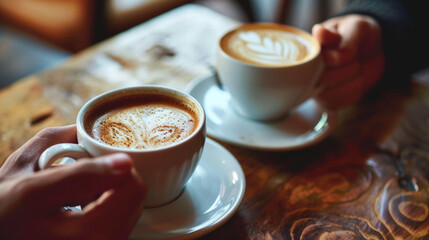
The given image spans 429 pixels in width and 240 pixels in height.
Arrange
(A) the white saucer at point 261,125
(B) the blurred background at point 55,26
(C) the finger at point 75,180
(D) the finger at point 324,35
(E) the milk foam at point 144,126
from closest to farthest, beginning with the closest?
(C) the finger at point 75,180 < (E) the milk foam at point 144,126 < (A) the white saucer at point 261,125 < (D) the finger at point 324,35 < (B) the blurred background at point 55,26

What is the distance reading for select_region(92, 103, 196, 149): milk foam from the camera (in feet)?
1.83

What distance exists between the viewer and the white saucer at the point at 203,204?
523 mm

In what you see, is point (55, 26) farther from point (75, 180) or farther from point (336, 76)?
point (75, 180)

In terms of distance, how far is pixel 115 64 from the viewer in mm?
1038

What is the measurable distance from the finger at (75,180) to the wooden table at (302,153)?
207 mm

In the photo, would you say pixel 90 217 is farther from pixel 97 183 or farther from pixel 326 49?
pixel 326 49

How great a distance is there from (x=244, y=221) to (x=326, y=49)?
51cm

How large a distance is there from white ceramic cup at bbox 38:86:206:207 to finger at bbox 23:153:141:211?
53mm

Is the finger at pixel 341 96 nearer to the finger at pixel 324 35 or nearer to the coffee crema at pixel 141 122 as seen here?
the finger at pixel 324 35

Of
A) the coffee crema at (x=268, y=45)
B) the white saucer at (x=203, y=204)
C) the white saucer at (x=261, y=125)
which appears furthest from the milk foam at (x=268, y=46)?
the white saucer at (x=203, y=204)

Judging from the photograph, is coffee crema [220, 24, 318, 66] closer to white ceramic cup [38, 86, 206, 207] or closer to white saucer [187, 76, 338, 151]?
white saucer [187, 76, 338, 151]

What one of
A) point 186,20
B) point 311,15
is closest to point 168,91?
point 186,20

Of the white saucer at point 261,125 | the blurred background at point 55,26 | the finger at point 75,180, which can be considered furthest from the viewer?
the blurred background at point 55,26

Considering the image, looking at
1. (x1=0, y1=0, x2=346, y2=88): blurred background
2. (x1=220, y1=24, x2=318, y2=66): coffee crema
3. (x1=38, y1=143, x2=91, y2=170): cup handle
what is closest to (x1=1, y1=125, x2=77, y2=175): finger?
(x1=38, y1=143, x2=91, y2=170): cup handle
